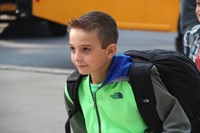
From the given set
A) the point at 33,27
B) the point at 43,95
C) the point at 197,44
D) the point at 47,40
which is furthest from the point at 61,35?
the point at 197,44

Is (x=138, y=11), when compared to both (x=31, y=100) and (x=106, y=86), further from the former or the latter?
(x=106, y=86)

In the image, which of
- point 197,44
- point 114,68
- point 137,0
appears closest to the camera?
point 114,68

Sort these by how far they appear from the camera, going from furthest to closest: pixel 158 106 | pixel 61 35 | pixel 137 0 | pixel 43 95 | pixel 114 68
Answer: pixel 61 35 < pixel 137 0 < pixel 43 95 < pixel 114 68 < pixel 158 106

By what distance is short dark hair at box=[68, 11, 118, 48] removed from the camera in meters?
2.28

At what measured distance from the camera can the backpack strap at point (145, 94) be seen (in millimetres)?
2266

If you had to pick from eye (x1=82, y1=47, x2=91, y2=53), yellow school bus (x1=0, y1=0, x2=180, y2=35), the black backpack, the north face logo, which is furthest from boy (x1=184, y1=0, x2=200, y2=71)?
yellow school bus (x1=0, y1=0, x2=180, y2=35)

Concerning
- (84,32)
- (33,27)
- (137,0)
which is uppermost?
(84,32)

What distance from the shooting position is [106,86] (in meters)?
2.42

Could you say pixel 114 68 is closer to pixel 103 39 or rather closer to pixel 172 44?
pixel 103 39

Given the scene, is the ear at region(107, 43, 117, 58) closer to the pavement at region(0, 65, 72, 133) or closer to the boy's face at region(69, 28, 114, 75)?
the boy's face at region(69, 28, 114, 75)

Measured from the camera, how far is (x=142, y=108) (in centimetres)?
230

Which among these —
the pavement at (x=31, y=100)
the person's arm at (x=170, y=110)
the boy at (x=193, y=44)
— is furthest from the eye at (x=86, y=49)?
the pavement at (x=31, y=100)

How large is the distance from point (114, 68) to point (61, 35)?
42.1ft

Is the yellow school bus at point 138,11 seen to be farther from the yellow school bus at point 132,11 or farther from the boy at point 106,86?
the boy at point 106,86
